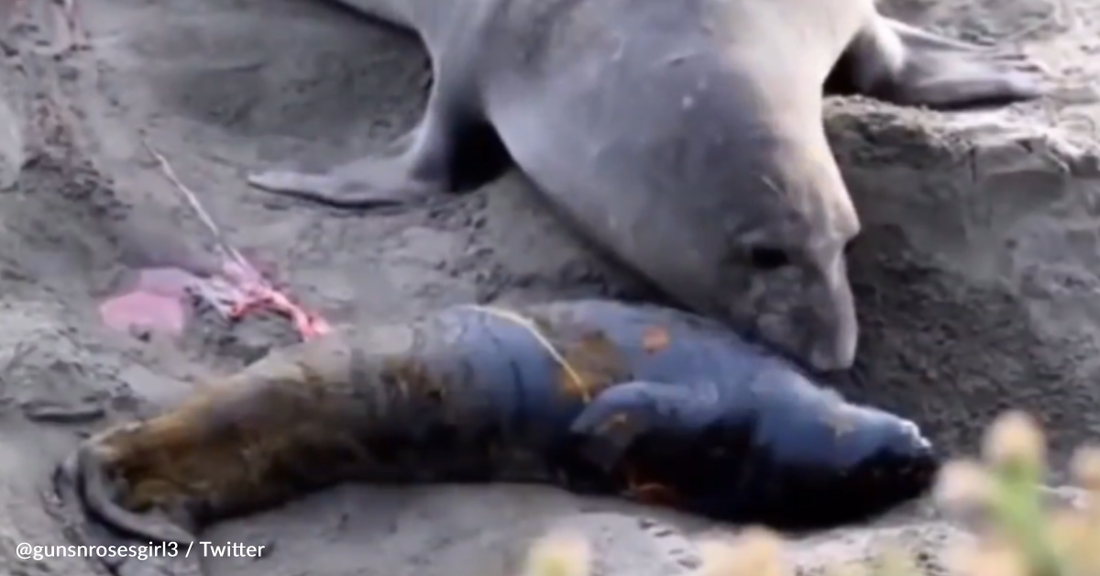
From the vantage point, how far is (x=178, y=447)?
98.2 inches

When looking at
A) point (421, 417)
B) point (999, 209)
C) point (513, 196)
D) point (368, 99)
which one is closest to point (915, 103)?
point (999, 209)

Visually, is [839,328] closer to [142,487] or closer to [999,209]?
[999,209]

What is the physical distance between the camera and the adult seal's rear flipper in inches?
97.2

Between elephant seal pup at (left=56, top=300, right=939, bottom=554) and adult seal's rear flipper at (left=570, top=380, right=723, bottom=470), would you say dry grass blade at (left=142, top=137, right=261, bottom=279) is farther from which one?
adult seal's rear flipper at (left=570, top=380, right=723, bottom=470)

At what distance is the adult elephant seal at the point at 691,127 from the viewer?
278 centimetres

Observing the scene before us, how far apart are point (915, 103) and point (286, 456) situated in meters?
1.49

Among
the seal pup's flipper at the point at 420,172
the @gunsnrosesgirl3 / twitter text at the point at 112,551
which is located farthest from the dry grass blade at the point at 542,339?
the seal pup's flipper at the point at 420,172

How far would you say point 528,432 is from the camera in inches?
99.3

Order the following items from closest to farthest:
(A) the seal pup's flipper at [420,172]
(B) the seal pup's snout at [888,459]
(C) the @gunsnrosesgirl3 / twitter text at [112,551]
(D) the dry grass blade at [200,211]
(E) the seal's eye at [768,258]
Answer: (C) the @gunsnrosesgirl3 / twitter text at [112,551], (B) the seal pup's snout at [888,459], (E) the seal's eye at [768,258], (D) the dry grass blade at [200,211], (A) the seal pup's flipper at [420,172]

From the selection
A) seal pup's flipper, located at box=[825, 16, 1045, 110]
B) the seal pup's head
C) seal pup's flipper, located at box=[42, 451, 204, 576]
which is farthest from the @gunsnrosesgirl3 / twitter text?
seal pup's flipper, located at box=[825, 16, 1045, 110]

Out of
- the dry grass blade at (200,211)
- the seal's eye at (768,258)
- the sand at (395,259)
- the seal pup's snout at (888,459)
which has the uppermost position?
the seal's eye at (768,258)

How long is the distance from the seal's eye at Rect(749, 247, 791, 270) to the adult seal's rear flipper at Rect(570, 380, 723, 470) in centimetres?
34

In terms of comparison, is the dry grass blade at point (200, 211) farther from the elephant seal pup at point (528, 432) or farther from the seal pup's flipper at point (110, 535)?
the seal pup's flipper at point (110, 535)

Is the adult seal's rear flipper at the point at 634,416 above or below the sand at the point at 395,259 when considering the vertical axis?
above
